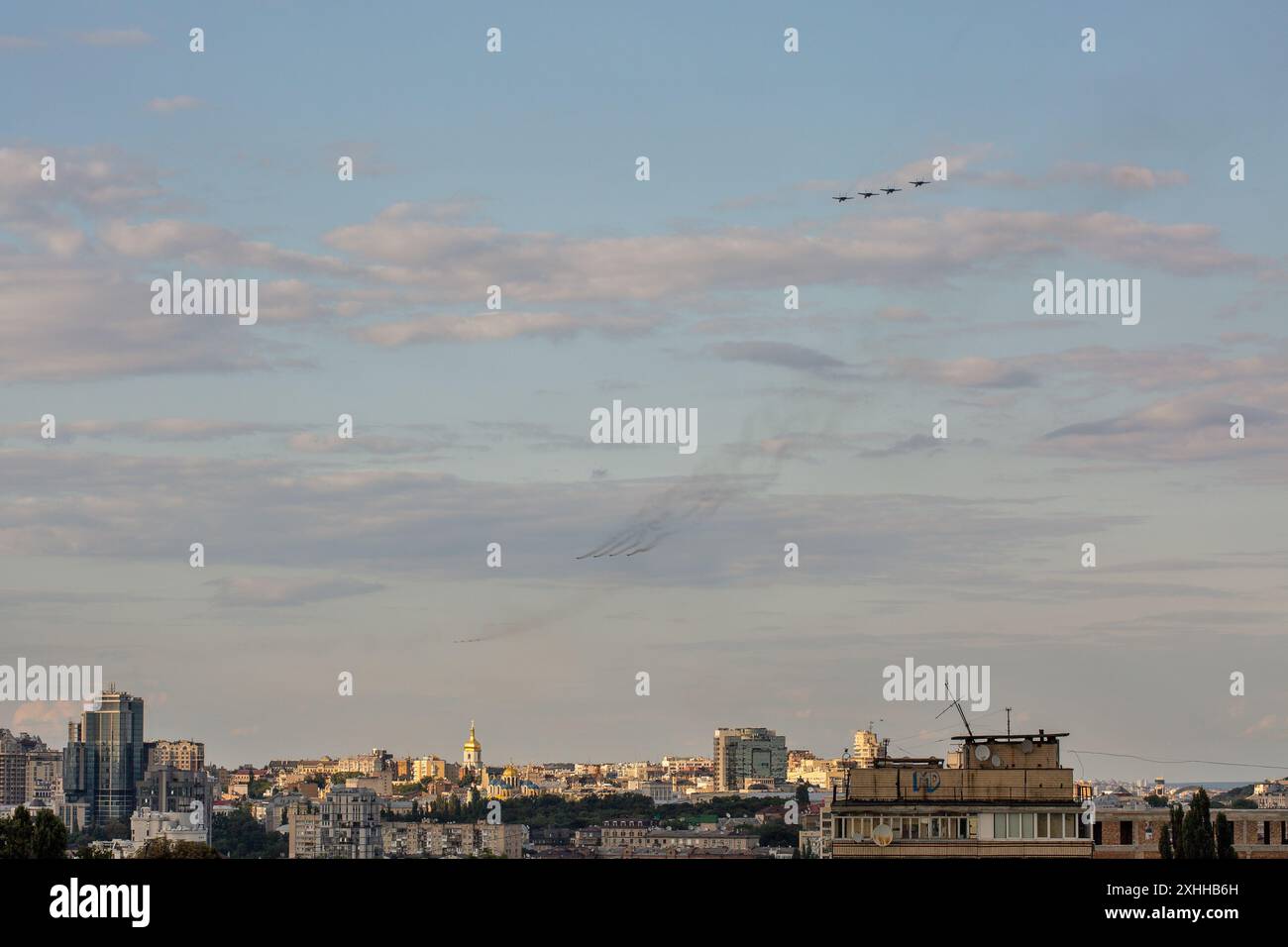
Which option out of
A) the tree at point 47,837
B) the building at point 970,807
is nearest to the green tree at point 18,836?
the tree at point 47,837

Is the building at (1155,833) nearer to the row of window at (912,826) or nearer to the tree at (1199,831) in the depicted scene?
the tree at (1199,831)

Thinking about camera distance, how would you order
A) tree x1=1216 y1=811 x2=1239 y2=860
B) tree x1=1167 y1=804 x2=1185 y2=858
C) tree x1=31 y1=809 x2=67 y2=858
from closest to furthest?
tree x1=31 y1=809 x2=67 y2=858 → tree x1=1216 y1=811 x2=1239 y2=860 → tree x1=1167 y1=804 x2=1185 y2=858

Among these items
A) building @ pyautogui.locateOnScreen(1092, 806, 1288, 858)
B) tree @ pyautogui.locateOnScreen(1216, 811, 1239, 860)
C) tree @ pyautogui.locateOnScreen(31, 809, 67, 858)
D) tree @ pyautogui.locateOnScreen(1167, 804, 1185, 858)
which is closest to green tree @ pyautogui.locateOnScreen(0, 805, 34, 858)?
tree @ pyautogui.locateOnScreen(31, 809, 67, 858)

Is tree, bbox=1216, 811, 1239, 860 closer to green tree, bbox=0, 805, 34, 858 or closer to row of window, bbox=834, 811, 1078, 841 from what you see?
row of window, bbox=834, 811, 1078, 841
